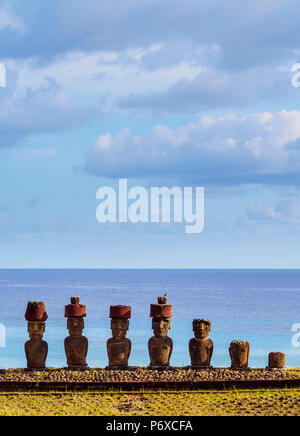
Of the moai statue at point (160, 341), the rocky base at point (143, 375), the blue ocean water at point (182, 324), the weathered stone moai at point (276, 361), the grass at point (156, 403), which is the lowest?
the grass at point (156, 403)

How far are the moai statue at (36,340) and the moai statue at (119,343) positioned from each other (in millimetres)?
1674

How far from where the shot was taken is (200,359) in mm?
18391

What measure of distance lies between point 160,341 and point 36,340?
10.3 ft

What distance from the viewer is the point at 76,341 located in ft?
61.8

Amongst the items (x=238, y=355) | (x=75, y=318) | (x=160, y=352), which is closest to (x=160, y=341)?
(x=160, y=352)

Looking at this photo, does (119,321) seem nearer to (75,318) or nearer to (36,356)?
(75,318)

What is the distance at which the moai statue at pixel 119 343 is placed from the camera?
18.7 metres

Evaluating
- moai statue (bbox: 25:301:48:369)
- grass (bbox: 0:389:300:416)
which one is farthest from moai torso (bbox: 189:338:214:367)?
moai statue (bbox: 25:301:48:369)

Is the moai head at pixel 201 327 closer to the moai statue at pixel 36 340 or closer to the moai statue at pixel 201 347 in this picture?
the moai statue at pixel 201 347

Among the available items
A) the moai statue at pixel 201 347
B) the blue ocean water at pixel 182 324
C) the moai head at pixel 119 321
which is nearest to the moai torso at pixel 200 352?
the moai statue at pixel 201 347

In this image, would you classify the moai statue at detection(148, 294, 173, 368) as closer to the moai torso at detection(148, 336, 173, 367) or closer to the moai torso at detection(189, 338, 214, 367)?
the moai torso at detection(148, 336, 173, 367)

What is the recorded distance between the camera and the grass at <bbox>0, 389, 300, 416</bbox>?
14461 mm
